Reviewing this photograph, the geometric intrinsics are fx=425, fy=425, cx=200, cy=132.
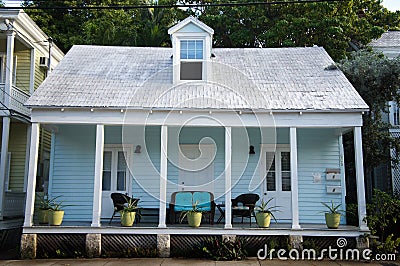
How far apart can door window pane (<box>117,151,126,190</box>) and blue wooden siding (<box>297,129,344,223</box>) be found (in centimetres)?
520

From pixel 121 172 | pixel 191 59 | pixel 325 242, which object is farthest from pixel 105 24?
pixel 325 242

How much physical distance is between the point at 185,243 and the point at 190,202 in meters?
1.50

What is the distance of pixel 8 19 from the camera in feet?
43.4

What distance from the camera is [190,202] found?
1141 centimetres

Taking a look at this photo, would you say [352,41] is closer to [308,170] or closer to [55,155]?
[308,170]

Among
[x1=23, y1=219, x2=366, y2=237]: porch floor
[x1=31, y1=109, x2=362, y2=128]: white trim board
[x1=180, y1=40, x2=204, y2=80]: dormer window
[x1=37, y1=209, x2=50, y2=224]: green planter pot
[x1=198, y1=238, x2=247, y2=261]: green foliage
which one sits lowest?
[x1=198, y1=238, x2=247, y2=261]: green foliage

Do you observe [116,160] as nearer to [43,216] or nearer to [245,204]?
[43,216]

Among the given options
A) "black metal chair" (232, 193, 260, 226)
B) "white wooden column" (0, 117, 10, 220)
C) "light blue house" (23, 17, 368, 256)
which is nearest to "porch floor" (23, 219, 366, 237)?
"black metal chair" (232, 193, 260, 226)

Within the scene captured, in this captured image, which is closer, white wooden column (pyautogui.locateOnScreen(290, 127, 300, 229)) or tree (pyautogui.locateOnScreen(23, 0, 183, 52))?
white wooden column (pyautogui.locateOnScreen(290, 127, 300, 229))

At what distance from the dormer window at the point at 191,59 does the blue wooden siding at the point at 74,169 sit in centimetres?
328

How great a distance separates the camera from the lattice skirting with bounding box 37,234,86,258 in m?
9.95

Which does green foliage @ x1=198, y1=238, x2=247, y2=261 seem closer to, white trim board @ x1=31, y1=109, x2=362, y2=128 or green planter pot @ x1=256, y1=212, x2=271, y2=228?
green planter pot @ x1=256, y1=212, x2=271, y2=228

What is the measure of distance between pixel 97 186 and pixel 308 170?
6.13 m

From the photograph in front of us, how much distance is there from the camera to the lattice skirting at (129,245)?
9.96 metres
